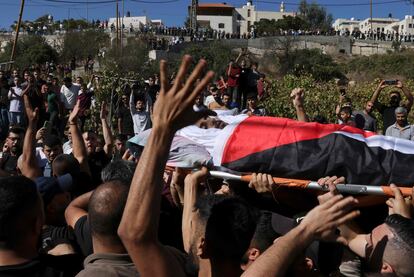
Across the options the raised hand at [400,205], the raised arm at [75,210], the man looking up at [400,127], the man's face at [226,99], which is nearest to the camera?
the raised hand at [400,205]

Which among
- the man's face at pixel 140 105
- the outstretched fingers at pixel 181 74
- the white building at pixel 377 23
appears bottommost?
the man's face at pixel 140 105

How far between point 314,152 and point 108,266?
210cm

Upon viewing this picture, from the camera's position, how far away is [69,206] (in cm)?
378

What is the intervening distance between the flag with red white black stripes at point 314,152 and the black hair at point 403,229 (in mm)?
1381

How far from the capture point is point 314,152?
4.31 meters

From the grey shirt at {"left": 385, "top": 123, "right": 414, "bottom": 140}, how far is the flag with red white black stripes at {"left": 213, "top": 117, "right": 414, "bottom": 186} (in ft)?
12.4

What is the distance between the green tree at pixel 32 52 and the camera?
4019 centimetres

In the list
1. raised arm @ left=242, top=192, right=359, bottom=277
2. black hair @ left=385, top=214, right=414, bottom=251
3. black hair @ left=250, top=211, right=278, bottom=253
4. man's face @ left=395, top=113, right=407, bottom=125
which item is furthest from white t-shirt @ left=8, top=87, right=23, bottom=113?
raised arm @ left=242, top=192, right=359, bottom=277

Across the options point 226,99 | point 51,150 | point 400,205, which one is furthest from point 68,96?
point 400,205

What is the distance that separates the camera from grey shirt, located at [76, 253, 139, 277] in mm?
2600

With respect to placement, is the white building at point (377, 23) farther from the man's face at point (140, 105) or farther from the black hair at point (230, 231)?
the black hair at point (230, 231)

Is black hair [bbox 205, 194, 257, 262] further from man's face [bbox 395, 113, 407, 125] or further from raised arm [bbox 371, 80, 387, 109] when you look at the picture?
raised arm [bbox 371, 80, 387, 109]

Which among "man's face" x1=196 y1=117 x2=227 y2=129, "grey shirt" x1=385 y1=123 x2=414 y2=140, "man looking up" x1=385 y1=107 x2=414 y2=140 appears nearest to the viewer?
"man's face" x1=196 y1=117 x2=227 y2=129

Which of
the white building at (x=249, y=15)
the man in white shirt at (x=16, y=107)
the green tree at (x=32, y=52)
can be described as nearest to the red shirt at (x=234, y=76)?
the man in white shirt at (x=16, y=107)
